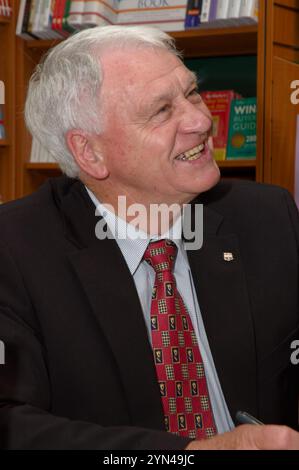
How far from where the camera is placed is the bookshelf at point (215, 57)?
3076 mm

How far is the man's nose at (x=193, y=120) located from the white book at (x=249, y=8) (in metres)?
1.43

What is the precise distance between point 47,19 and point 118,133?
180 cm

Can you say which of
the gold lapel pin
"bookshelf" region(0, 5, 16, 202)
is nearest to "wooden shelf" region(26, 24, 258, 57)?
"bookshelf" region(0, 5, 16, 202)

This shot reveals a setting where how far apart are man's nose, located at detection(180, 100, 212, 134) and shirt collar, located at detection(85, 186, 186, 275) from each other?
0.22 m

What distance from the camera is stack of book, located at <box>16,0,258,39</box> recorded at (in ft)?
10.3

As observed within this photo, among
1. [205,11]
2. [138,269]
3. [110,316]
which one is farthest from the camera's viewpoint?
[205,11]

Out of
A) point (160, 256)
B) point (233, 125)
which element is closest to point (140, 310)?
point (160, 256)

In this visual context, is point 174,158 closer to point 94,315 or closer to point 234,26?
point 94,315

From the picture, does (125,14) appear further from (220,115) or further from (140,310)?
(140,310)

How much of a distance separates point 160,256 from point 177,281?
0.08 meters

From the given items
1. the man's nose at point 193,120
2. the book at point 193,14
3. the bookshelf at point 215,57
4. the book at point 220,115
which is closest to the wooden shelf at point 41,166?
the bookshelf at point 215,57

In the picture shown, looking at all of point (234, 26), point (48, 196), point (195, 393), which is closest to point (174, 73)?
point (48, 196)

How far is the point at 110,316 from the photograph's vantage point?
64.1 inches

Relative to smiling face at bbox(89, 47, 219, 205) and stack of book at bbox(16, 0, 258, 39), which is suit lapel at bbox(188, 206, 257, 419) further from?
stack of book at bbox(16, 0, 258, 39)
